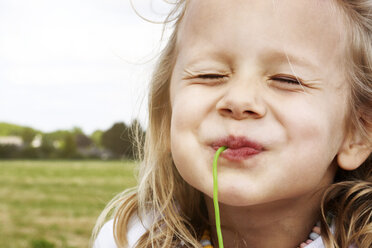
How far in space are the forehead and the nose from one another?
0.10 metres

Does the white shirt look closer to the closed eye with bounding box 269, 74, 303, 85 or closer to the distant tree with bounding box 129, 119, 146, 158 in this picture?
the distant tree with bounding box 129, 119, 146, 158

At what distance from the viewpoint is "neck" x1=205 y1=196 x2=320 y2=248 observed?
1731mm

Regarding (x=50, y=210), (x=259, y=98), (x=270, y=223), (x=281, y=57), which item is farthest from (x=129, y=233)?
(x=50, y=210)

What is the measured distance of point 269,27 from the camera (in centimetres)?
144

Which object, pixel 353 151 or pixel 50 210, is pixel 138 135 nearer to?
pixel 353 151

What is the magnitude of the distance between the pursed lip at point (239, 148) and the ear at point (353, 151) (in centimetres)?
41

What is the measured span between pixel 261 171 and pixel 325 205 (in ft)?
1.58

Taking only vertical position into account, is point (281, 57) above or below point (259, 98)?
above

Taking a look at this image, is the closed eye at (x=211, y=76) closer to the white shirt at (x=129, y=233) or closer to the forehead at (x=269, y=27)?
the forehead at (x=269, y=27)

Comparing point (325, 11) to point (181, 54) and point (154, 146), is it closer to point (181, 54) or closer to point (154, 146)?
point (181, 54)

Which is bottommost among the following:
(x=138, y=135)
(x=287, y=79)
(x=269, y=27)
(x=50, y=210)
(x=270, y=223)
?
(x=50, y=210)

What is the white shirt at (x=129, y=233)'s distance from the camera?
6.24ft

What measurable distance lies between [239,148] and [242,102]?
0.44 feet

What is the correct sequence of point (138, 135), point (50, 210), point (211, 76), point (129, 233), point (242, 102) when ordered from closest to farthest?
1. point (242, 102)
2. point (211, 76)
3. point (129, 233)
4. point (138, 135)
5. point (50, 210)
